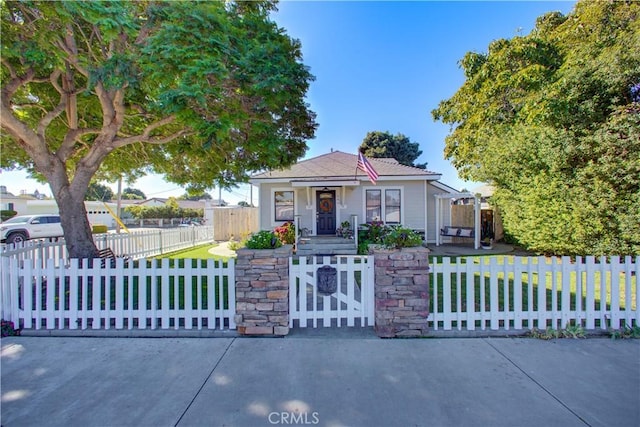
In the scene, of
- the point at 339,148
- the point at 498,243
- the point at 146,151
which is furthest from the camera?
the point at 339,148

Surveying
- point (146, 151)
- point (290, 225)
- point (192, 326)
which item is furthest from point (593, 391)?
point (146, 151)

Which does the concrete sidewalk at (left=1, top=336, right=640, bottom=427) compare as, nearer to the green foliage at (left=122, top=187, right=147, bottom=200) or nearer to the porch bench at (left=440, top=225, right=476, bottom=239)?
the porch bench at (left=440, top=225, right=476, bottom=239)

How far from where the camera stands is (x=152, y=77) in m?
4.13

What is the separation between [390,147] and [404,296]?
26016 millimetres

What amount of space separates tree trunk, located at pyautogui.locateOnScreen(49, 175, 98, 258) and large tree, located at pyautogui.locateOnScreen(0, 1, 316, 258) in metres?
0.02

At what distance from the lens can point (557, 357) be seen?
3.14 metres

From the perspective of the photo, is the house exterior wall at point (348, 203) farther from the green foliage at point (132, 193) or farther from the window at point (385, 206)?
the green foliage at point (132, 193)

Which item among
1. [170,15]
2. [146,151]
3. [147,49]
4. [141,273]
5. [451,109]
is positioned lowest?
[141,273]

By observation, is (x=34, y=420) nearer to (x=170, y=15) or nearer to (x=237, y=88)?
(x=237, y=88)

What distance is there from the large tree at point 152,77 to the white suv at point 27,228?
1162 cm

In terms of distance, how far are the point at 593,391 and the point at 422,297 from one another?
1698mm

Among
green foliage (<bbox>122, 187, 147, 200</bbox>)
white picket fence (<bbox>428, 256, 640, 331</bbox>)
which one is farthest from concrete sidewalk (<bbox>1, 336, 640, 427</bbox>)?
green foliage (<bbox>122, 187, 147, 200</bbox>)

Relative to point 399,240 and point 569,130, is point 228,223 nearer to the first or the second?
point 399,240

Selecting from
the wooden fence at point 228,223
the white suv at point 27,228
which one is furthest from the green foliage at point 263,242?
the white suv at point 27,228
